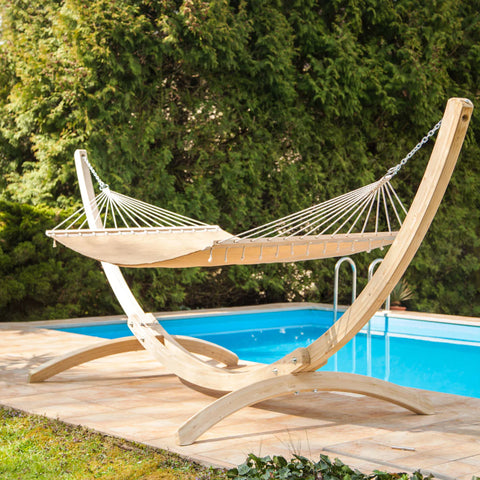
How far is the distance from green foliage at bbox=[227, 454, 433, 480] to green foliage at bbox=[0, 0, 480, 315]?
589 cm

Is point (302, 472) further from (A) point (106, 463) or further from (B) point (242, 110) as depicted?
(B) point (242, 110)

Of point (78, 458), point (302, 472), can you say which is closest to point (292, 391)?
point (302, 472)

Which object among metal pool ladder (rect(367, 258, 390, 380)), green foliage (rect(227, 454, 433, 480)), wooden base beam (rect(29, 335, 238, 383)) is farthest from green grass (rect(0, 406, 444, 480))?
metal pool ladder (rect(367, 258, 390, 380))

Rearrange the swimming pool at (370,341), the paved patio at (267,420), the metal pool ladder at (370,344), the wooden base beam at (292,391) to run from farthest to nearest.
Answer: the swimming pool at (370,341)
the metal pool ladder at (370,344)
the wooden base beam at (292,391)
the paved patio at (267,420)

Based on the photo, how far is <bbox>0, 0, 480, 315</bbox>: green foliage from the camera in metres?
8.09

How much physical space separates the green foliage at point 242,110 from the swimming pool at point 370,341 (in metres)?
0.65

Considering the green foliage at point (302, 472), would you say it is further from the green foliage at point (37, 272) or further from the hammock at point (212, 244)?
the green foliage at point (37, 272)

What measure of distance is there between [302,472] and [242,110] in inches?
280

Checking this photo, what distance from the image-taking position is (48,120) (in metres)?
8.09

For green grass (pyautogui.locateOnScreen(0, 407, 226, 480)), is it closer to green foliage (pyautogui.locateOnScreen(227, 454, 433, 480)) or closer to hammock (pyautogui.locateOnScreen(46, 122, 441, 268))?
green foliage (pyautogui.locateOnScreen(227, 454, 433, 480))

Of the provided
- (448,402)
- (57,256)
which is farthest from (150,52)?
(448,402)

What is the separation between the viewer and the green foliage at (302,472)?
247 cm

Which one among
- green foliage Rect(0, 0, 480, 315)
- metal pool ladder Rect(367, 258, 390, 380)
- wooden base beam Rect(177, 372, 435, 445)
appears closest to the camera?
wooden base beam Rect(177, 372, 435, 445)

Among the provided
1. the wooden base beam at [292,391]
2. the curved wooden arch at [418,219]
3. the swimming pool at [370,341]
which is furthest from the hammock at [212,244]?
the swimming pool at [370,341]
